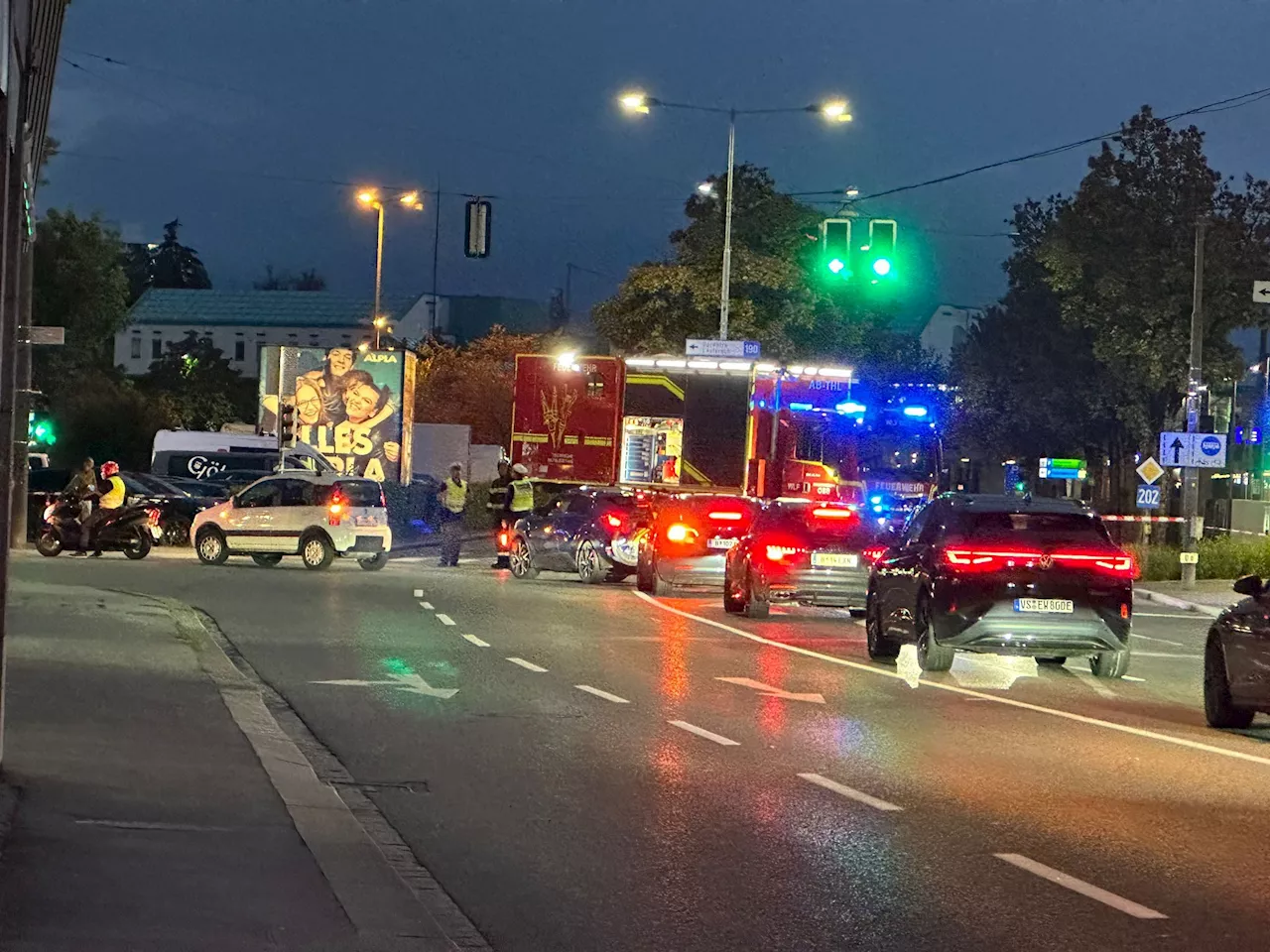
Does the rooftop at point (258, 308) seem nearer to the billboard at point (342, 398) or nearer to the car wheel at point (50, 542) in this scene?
the billboard at point (342, 398)

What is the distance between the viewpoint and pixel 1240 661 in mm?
14289

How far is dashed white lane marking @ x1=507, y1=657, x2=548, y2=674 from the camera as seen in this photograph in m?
17.8

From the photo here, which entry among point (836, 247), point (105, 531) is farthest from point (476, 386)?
point (836, 247)

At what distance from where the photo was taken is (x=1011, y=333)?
289 feet

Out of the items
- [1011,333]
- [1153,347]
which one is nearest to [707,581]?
[1153,347]

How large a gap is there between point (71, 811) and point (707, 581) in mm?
19246

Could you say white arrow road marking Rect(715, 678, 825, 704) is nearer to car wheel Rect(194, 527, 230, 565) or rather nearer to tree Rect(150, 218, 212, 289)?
car wheel Rect(194, 527, 230, 565)

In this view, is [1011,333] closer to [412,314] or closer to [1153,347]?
[1153,347]

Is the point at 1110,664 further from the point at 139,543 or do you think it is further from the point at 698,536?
the point at 139,543

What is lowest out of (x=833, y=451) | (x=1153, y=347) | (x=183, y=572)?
(x=183, y=572)

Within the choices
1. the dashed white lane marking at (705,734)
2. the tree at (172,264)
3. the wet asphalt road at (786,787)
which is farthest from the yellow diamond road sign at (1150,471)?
the tree at (172,264)

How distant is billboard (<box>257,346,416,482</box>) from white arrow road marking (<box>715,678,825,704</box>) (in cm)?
3834

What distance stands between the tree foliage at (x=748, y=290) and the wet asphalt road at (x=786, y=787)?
3486 centimetres

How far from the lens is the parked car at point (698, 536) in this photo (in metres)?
27.9
